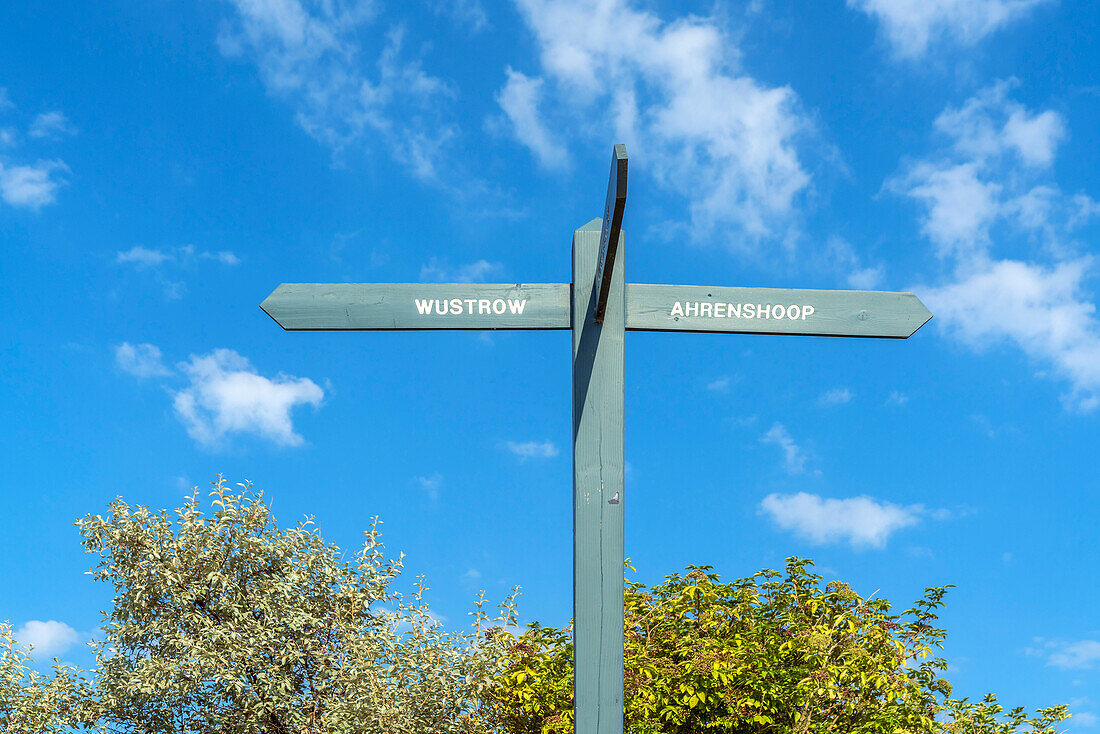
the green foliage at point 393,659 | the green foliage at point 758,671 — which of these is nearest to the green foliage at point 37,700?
the green foliage at point 393,659

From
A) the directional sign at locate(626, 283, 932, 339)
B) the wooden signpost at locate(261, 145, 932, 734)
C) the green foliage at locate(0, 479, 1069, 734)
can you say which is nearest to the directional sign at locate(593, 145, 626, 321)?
the wooden signpost at locate(261, 145, 932, 734)

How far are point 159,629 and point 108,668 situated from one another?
0.74 meters

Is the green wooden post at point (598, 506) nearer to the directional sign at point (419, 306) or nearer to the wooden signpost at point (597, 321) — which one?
the wooden signpost at point (597, 321)

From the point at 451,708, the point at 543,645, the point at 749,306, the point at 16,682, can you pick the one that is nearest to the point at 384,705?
the point at 451,708

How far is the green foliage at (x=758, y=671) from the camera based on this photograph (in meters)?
8.20

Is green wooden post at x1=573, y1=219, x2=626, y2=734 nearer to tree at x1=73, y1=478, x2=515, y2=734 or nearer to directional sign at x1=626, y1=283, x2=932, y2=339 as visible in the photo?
directional sign at x1=626, y1=283, x2=932, y2=339

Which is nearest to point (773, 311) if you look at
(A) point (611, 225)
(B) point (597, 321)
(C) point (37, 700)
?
(B) point (597, 321)

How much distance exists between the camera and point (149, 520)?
9367 millimetres

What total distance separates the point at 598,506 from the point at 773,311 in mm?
1582

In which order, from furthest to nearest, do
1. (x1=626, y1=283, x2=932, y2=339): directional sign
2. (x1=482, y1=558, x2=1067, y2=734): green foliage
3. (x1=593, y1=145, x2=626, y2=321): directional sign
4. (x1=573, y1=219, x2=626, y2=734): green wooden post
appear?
(x1=482, y1=558, x2=1067, y2=734): green foliage < (x1=626, y1=283, x2=932, y2=339): directional sign < (x1=573, y1=219, x2=626, y2=734): green wooden post < (x1=593, y1=145, x2=626, y2=321): directional sign

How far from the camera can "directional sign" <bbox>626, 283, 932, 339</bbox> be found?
527 cm

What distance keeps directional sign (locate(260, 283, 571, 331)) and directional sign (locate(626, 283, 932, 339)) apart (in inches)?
20.1

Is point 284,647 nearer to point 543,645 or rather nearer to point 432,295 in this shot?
point 543,645

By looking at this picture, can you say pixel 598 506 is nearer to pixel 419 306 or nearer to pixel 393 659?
pixel 419 306
